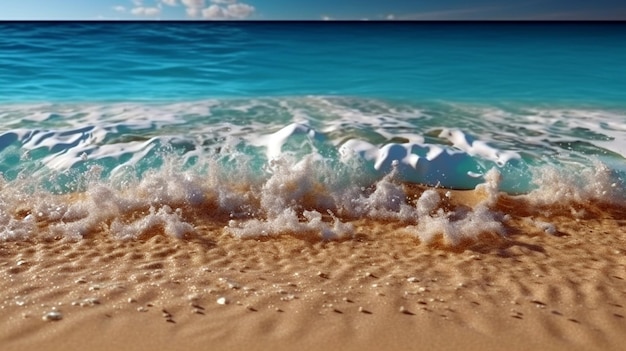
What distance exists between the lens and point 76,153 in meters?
7.04

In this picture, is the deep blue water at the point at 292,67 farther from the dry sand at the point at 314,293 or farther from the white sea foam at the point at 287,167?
the dry sand at the point at 314,293

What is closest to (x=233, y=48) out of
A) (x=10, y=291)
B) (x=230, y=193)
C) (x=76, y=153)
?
(x=76, y=153)

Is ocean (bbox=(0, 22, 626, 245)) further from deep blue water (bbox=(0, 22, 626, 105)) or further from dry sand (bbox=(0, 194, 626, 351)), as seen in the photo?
dry sand (bbox=(0, 194, 626, 351))

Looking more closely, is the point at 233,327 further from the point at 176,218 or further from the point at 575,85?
the point at 575,85

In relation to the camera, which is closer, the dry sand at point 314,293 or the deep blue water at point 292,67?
the dry sand at point 314,293

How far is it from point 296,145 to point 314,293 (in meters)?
4.21

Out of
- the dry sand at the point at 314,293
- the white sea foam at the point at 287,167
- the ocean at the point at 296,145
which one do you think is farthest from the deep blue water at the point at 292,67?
the dry sand at the point at 314,293

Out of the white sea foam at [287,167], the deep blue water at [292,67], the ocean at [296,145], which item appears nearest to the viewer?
the white sea foam at [287,167]

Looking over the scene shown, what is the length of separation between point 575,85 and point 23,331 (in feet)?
45.3

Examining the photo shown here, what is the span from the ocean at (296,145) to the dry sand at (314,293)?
0.34 m

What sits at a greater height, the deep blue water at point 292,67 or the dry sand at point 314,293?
the deep blue water at point 292,67

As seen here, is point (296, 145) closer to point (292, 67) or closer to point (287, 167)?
point (287, 167)

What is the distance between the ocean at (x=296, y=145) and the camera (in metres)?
5.06

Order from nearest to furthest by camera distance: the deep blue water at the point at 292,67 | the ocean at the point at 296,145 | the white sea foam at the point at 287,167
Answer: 1. the white sea foam at the point at 287,167
2. the ocean at the point at 296,145
3. the deep blue water at the point at 292,67
